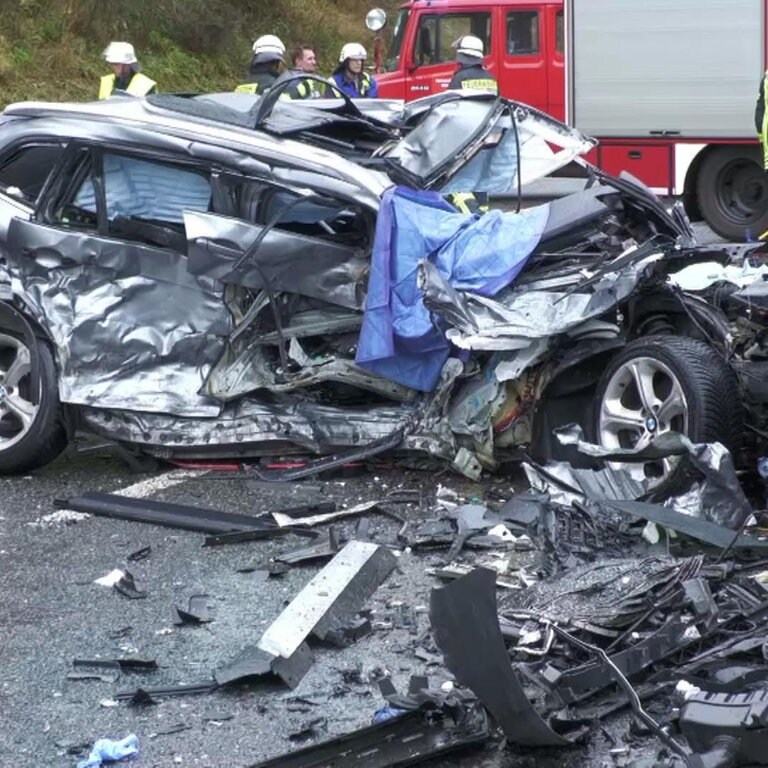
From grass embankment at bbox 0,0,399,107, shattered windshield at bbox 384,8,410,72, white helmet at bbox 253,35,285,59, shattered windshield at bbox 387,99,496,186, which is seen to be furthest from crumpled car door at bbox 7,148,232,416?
grass embankment at bbox 0,0,399,107

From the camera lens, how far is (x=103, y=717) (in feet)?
16.2

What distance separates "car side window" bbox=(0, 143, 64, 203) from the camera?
7906 mm

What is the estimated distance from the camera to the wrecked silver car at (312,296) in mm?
7012

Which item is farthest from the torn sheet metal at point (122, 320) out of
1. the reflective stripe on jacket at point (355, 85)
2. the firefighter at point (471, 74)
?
the firefighter at point (471, 74)

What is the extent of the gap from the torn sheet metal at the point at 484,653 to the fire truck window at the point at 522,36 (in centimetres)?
1638

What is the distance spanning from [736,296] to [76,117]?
3.31 meters

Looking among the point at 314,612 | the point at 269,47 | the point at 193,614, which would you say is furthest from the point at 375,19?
the point at 314,612

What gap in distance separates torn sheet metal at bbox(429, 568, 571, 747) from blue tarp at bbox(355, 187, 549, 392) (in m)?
2.84

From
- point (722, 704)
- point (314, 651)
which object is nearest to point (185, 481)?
point (314, 651)

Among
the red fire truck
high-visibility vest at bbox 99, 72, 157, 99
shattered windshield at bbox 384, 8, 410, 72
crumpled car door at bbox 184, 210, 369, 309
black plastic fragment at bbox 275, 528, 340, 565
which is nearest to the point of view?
black plastic fragment at bbox 275, 528, 340, 565

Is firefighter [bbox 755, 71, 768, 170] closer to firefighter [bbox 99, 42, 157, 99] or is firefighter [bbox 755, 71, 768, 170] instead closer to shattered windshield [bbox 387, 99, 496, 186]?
firefighter [bbox 99, 42, 157, 99]

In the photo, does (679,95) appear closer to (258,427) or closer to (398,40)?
(398,40)

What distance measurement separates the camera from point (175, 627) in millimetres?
5699

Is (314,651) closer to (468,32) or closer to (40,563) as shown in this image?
(40,563)
